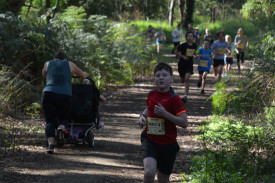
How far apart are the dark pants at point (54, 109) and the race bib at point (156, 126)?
3499 mm

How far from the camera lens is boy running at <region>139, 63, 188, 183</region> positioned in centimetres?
539

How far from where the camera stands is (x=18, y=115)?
11602 millimetres

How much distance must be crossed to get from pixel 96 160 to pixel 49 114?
1267 mm

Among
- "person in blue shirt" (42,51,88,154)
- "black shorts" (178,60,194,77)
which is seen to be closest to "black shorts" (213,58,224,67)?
"black shorts" (178,60,194,77)

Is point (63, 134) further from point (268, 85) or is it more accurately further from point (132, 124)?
point (268, 85)

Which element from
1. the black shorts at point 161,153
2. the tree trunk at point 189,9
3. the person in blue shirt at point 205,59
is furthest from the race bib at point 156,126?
the tree trunk at point 189,9

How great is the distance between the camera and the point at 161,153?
5.43m

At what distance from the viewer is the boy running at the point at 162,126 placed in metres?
5.39

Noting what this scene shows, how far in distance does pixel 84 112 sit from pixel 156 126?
12.7 ft

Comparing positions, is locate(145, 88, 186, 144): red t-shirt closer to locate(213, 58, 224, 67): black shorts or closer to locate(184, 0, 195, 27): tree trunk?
locate(213, 58, 224, 67): black shorts

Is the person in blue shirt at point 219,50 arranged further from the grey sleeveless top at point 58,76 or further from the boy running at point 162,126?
the boy running at point 162,126

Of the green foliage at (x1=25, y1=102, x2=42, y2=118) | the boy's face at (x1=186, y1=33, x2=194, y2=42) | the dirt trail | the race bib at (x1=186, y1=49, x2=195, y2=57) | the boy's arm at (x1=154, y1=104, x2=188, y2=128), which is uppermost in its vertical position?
the boy's face at (x1=186, y1=33, x2=194, y2=42)

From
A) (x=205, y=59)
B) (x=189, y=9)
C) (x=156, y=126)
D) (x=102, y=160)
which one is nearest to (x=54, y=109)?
(x=102, y=160)

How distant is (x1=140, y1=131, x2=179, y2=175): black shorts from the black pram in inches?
145
